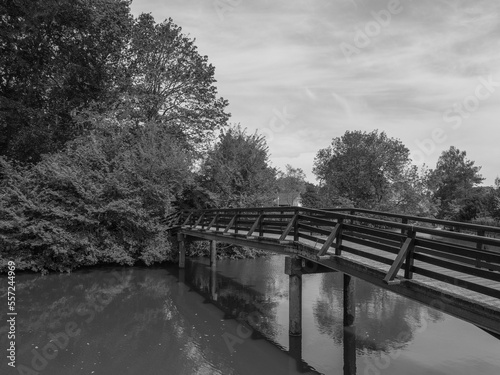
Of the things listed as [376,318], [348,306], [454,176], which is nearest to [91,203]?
[348,306]

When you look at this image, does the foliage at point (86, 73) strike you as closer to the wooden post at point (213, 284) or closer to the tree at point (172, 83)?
the tree at point (172, 83)

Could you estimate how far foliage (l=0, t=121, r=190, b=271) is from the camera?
53.3 ft

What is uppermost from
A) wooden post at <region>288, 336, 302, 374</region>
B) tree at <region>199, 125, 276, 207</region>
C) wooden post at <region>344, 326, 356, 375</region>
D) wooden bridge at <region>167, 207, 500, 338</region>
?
tree at <region>199, 125, 276, 207</region>

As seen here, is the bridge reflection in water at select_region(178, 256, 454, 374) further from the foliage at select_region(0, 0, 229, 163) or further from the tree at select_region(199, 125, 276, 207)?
the foliage at select_region(0, 0, 229, 163)

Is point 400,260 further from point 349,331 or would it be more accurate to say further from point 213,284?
point 213,284

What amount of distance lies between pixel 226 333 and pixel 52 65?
1845 cm

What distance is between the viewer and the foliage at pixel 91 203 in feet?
53.3

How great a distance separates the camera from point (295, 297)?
9461 millimetres

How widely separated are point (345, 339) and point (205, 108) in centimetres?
2087

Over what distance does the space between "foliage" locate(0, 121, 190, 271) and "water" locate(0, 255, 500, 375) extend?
1.80 meters

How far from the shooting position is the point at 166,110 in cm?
2614

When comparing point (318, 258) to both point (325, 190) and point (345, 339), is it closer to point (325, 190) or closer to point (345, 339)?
point (345, 339)

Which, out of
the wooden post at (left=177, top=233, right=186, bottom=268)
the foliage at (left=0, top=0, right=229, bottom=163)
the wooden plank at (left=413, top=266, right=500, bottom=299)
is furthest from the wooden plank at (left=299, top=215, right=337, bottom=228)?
the foliage at (left=0, top=0, right=229, bottom=163)

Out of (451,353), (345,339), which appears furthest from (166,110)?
(451,353)
